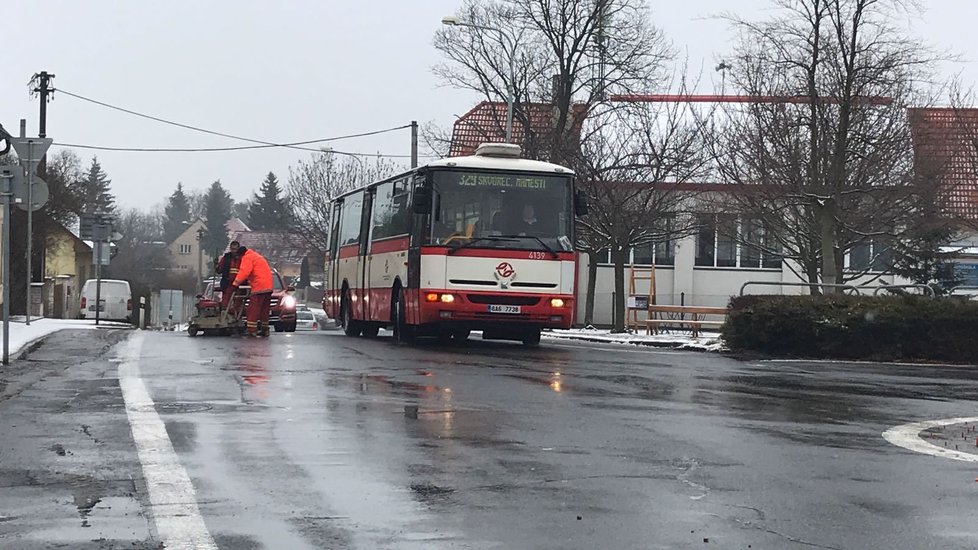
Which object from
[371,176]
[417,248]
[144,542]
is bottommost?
[144,542]

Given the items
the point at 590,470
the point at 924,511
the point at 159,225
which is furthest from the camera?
the point at 159,225

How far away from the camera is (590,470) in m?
7.95

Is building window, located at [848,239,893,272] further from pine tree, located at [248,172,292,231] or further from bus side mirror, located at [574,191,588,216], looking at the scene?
pine tree, located at [248,172,292,231]

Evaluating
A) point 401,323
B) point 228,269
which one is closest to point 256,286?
point 228,269

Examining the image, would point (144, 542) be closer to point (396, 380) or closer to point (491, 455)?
point (491, 455)

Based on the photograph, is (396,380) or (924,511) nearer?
(924,511)

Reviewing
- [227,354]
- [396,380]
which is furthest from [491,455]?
[227,354]

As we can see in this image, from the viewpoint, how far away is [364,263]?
26.4m

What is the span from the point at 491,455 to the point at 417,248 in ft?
44.2

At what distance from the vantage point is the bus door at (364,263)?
85.4ft

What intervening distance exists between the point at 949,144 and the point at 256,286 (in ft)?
59.6

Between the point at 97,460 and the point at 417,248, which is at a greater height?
the point at 417,248

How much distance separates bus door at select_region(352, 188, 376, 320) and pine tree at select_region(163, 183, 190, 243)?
540ft

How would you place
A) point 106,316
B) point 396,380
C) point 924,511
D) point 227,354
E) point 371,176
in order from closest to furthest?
point 924,511 → point 396,380 → point 227,354 → point 106,316 → point 371,176
